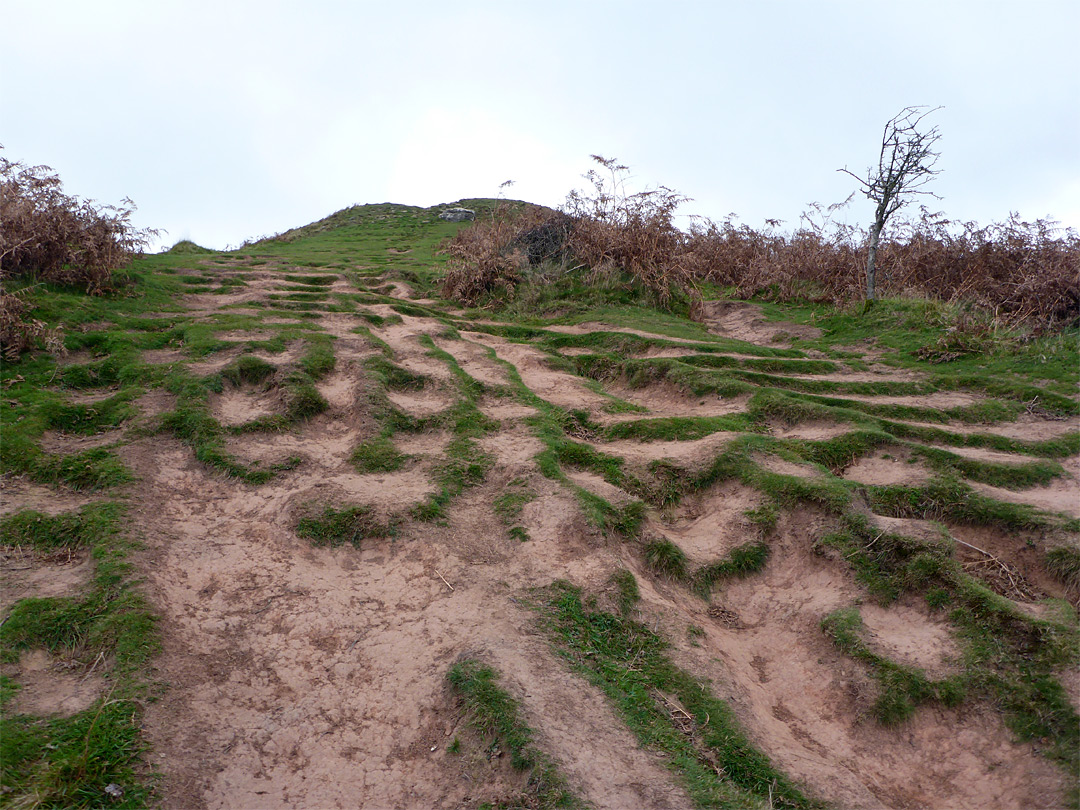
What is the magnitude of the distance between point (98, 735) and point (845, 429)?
5.95m

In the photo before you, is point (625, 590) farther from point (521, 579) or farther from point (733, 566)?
point (733, 566)

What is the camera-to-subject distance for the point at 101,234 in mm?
8383

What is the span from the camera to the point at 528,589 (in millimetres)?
3865

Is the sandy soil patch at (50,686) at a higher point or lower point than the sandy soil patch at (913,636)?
higher

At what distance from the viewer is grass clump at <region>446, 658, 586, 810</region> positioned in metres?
2.58

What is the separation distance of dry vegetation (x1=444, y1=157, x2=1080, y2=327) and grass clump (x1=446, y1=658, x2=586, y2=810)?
354 inches

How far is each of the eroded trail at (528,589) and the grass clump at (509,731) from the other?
5 cm

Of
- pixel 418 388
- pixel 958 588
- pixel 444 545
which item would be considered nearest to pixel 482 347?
pixel 418 388

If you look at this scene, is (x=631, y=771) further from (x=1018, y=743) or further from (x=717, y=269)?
(x=717, y=269)

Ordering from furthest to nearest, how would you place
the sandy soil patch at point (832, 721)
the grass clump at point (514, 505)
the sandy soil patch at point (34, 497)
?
the grass clump at point (514, 505) → the sandy soil patch at point (34, 497) → the sandy soil patch at point (832, 721)

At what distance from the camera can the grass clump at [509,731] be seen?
8.48ft

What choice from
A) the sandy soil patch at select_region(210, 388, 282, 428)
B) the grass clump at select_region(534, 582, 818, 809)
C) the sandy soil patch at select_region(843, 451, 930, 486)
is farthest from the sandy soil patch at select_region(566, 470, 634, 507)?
the sandy soil patch at select_region(210, 388, 282, 428)

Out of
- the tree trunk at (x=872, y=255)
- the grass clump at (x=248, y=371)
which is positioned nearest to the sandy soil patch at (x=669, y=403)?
the grass clump at (x=248, y=371)

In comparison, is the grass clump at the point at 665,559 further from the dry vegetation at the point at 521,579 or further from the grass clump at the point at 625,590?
the grass clump at the point at 625,590
